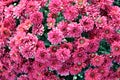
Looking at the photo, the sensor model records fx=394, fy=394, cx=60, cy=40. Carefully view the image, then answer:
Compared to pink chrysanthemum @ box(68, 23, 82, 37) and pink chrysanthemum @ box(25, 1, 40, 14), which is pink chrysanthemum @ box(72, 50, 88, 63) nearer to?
pink chrysanthemum @ box(68, 23, 82, 37)

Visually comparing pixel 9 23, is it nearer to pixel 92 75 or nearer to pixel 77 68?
pixel 77 68

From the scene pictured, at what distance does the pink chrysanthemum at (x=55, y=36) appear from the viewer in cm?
→ 324

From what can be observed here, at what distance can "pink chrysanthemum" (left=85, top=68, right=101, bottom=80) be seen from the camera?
327 centimetres

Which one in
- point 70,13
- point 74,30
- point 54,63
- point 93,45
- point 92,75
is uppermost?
point 70,13

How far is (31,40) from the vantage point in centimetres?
326

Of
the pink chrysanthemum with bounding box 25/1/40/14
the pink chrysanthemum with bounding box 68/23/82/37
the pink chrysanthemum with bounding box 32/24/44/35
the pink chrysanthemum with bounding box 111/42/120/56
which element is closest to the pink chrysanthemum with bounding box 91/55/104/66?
the pink chrysanthemum with bounding box 111/42/120/56

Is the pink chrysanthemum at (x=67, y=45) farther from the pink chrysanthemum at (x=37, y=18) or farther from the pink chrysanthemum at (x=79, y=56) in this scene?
the pink chrysanthemum at (x=37, y=18)

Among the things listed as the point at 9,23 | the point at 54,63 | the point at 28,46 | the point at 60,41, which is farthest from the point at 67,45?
the point at 9,23

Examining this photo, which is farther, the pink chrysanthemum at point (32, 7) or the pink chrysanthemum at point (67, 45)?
the pink chrysanthemum at point (32, 7)

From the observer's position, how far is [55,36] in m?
3.24

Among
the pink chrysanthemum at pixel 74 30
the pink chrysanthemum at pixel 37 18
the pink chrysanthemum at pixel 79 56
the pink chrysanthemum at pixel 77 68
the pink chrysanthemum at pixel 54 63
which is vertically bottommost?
the pink chrysanthemum at pixel 77 68

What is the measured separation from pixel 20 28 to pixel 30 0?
0.30m

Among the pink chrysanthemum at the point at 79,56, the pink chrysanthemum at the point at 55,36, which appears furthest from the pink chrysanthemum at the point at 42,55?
the pink chrysanthemum at the point at 79,56

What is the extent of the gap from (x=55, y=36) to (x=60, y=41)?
0.19ft
